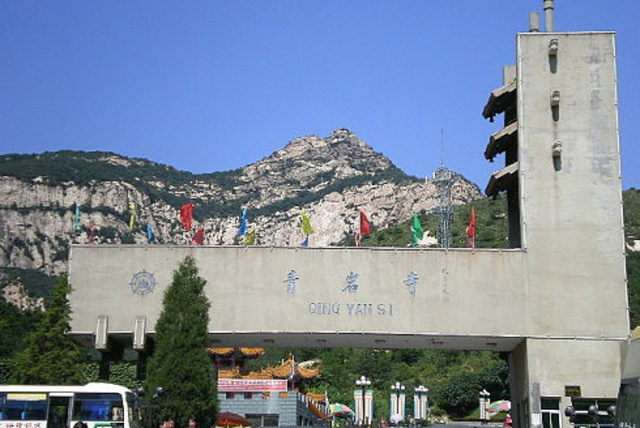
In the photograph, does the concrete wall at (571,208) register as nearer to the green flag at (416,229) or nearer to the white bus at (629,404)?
the green flag at (416,229)

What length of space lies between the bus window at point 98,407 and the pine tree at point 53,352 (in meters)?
4.49

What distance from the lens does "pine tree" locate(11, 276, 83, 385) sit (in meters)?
30.8

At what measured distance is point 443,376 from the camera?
9156 cm

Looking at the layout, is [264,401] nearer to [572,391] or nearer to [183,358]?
[183,358]

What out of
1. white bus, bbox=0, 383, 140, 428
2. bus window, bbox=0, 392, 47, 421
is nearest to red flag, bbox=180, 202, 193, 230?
white bus, bbox=0, 383, 140, 428

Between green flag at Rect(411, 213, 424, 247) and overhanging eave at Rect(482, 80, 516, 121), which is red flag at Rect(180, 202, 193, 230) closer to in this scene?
green flag at Rect(411, 213, 424, 247)

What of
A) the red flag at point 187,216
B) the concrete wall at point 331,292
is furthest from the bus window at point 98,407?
the red flag at point 187,216

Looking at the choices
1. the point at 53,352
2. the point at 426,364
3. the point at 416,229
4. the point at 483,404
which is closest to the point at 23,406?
the point at 53,352

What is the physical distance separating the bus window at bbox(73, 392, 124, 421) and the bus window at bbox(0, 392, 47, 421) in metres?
0.92

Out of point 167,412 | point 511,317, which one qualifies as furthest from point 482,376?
point 167,412

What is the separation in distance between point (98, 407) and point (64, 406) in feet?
3.08

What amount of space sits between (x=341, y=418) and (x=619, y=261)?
1869 inches

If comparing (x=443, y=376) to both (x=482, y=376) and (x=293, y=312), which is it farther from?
(x=293, y=312)

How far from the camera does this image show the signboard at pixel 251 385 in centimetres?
5966
